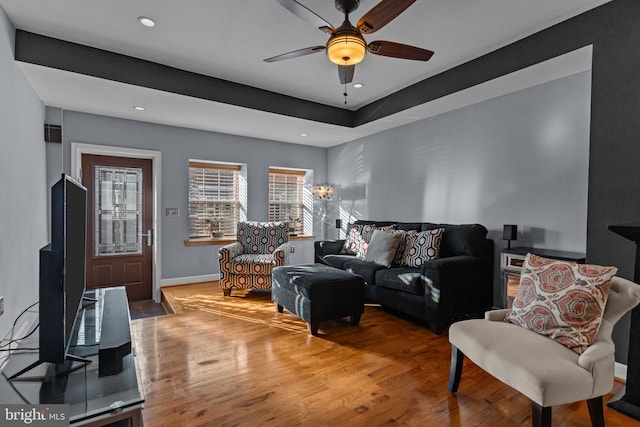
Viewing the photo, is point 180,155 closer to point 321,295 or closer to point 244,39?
point 244,39

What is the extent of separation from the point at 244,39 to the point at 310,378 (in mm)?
2819

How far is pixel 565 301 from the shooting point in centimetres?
175

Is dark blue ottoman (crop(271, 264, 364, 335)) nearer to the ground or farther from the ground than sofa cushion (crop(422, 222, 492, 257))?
nearer to the ground

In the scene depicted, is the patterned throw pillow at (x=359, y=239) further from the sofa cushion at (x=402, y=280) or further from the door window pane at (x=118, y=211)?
the door window pane at (x=118, y=211)

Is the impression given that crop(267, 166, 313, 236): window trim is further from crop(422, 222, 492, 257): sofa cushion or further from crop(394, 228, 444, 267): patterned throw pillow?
crop(422, 222, 492, 257): sofa cushion

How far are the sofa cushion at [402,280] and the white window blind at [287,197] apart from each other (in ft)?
9.31

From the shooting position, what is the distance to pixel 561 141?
2.98 metres

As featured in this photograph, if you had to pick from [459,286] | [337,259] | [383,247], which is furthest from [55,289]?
[337,259]

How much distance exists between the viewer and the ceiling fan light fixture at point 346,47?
2051mm

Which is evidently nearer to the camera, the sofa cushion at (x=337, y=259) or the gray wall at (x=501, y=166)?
the gray wall at (x=501, y=166)

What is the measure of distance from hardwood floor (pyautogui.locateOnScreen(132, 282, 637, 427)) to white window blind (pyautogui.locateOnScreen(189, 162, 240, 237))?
6.85 ft

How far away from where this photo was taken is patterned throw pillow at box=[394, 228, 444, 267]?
3490mm

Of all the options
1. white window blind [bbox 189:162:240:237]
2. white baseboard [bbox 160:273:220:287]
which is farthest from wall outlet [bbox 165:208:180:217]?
white baseboard [bbox 160:273:220:287]

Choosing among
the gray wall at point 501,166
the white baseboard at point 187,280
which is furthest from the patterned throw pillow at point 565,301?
the white baseboard at point 187,280
